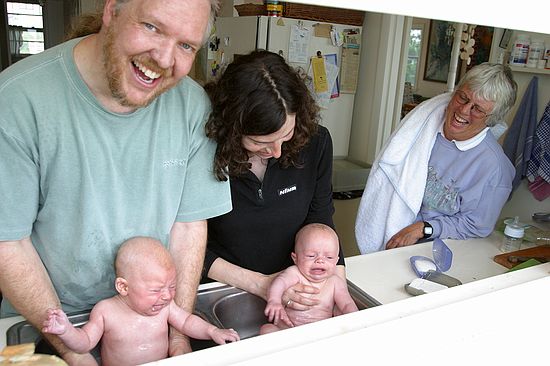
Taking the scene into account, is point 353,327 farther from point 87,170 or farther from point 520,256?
point 520,256

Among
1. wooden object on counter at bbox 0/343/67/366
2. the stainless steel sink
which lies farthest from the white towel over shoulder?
A: wooden object on counter at bbox 0/343/67/366

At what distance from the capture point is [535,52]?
2090 millimetres

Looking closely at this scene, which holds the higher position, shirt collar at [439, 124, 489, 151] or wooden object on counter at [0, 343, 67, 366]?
shirt collar at [439, 124, 489, 151]

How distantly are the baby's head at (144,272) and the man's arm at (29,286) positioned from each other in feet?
0.48

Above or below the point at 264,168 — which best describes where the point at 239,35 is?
above

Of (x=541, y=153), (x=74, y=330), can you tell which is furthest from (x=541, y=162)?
(x=74, y=330)

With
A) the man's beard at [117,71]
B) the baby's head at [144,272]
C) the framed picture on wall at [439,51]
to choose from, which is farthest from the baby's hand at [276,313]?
the framed picture on wall at [439,51]

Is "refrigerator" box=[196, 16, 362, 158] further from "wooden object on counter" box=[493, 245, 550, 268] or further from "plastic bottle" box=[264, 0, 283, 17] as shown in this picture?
"wooden object on counter" box=[493, 245, 550, 268]

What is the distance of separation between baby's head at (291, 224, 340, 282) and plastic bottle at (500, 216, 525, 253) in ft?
2.42

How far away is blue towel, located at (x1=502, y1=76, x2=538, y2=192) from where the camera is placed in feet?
6.84

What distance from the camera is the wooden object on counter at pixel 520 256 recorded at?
5.39ft

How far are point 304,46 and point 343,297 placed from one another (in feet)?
6.63

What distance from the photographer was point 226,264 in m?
1.39

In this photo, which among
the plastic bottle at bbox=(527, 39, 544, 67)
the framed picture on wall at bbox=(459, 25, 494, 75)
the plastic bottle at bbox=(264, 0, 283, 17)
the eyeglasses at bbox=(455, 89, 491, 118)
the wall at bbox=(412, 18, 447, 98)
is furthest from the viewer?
the wall at bbox=(412, 18, 447, 98)
